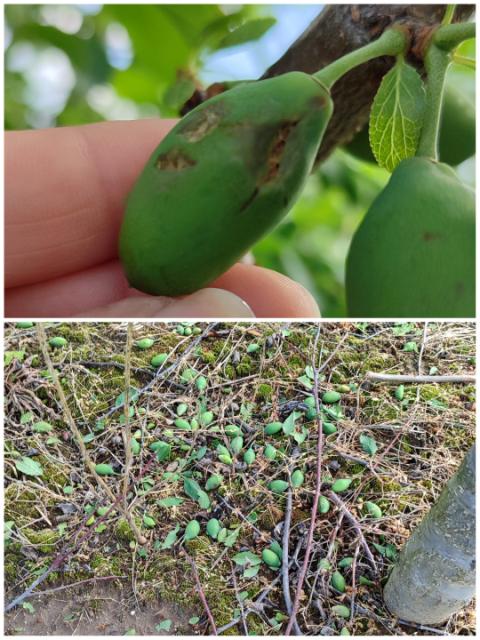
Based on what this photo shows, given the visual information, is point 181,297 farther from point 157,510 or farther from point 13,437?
point 13,437

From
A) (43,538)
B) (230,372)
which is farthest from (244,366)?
(43,538)

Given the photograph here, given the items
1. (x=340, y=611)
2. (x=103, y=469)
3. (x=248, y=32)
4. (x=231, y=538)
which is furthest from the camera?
(x=103, y=469)

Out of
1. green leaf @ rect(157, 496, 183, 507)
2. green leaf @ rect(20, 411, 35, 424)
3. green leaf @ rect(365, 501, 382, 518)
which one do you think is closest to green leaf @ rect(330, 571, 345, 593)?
green leaf @ rect(365, 501, 382, 518)

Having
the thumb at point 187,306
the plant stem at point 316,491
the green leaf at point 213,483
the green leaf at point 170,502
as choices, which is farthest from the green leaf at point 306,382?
the thumb at point 187,306

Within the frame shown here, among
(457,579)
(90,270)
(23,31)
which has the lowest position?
(457,579)

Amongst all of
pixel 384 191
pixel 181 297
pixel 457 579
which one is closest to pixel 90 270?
pixel 181 297

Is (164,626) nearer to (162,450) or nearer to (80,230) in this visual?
(162,450)
